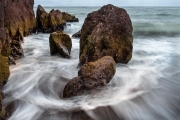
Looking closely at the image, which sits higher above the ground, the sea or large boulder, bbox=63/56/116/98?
large boulder, bbox=63/56/116/98

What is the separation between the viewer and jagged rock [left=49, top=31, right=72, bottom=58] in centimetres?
955

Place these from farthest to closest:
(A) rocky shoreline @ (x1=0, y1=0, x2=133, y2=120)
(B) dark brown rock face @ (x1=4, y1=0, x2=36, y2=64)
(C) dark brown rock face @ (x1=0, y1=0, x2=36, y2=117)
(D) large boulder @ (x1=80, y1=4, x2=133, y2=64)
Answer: (B) dark brown rock face @ (x1=4, y1=0, x2=36, y2=64) < (D) large boulder @ (x1=80, y1=4, x2=133, y2=64) < (C) dark brown rock face @ (x1=0, y1=0, x2=36, y2=117) < (A) rocky shoreline @ (x1=0, y1=0, x2=133, y2=120)

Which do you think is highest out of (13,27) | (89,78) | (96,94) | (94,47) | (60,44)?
(13,27)

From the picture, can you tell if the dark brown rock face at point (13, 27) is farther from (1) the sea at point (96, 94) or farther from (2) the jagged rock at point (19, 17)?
(1) the sea at point (96, 94)

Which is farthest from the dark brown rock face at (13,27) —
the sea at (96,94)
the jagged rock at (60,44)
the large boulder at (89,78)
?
the large boulder at (89,78)

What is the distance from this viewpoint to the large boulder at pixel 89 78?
18.8ft

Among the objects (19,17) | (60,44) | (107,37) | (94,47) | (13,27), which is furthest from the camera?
(19,17)

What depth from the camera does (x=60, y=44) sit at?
956 cm

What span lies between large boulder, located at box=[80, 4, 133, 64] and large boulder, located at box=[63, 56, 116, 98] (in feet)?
5.23

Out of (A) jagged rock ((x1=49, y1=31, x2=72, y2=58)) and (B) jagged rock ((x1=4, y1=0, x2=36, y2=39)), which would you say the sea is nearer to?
(A) jagged rock ((x1=49, y1=31, x2=72, y2=58))

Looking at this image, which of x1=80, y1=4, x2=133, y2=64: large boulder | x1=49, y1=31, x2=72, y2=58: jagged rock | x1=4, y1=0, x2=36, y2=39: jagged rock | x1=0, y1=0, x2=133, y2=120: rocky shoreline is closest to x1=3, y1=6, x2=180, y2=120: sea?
x1=0, y1=0, x2=133, y2=120: rocky shoreline

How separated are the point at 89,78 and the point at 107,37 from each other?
9.35ft

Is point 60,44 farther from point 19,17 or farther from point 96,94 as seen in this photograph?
point 19,17

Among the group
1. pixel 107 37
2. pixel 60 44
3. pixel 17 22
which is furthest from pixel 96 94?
pixel 17 22
